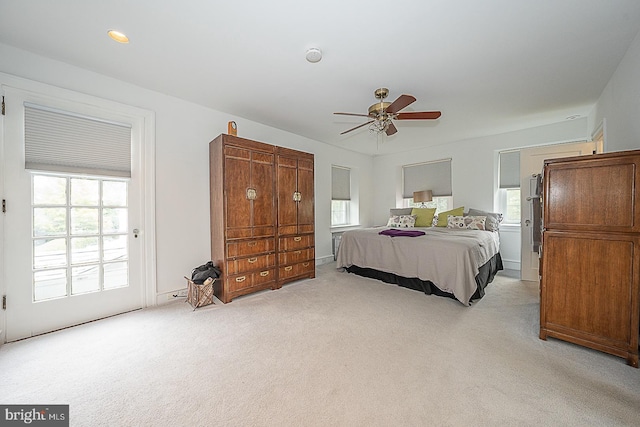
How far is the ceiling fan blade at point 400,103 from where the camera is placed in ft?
7.79

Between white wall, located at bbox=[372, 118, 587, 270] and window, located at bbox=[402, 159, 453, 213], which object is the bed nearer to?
white wall, located at bbox=[372, 118, 587, 270]

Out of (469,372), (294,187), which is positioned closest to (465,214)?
(294,187)

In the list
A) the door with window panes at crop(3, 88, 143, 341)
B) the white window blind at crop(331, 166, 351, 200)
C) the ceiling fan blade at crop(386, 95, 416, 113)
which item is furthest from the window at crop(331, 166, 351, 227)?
the door with window panes at crop(3, 88, 143, 341)

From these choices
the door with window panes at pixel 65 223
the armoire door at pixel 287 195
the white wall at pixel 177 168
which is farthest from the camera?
the armoire door at pixel 287 195

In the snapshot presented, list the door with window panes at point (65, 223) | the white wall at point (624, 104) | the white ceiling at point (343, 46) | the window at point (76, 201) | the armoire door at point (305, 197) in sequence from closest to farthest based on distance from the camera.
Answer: the white ceiling at point (343, 46) → the white wall at point (624, 104) → the door with window panes at point (65, 223) → the window at point (76, 201) → the armoire door at point (305, 197)

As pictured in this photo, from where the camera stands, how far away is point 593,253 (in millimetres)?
1947

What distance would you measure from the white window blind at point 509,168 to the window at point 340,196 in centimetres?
317

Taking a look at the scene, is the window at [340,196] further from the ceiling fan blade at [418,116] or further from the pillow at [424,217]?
the ceiling fan blade at [418,116]

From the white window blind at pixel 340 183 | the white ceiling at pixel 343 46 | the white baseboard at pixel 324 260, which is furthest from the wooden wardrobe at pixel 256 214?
the white window blind at pixel 340 183

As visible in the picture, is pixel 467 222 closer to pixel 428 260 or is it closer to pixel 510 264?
pixel 510 264

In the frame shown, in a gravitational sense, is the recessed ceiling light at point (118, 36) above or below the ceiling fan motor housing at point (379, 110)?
above

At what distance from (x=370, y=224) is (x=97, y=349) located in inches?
225

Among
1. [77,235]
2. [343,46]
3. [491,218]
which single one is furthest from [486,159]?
[77,235]

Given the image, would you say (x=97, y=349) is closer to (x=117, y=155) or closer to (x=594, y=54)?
(x=117, y=155)
